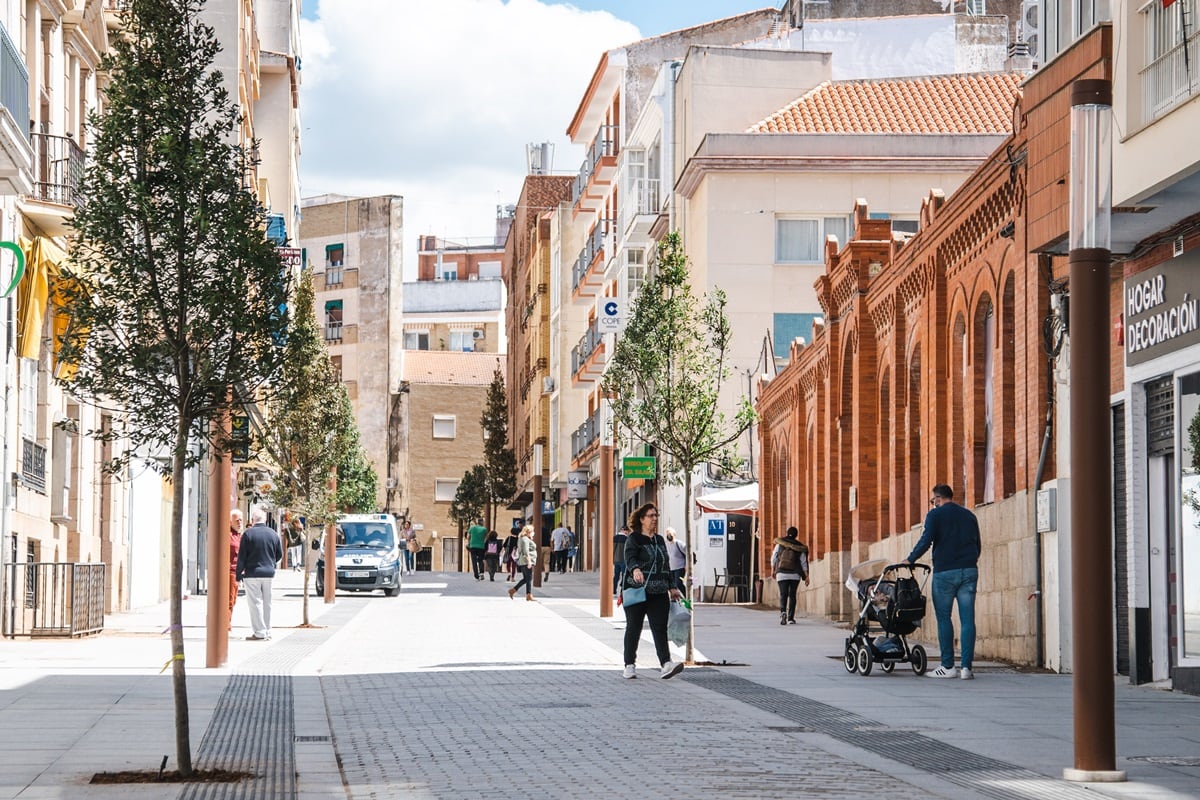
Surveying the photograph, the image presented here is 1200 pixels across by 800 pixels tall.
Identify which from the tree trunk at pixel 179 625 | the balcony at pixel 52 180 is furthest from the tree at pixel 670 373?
the tree trunk at pixel 179 625

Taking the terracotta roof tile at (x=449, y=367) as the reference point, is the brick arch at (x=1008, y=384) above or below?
below

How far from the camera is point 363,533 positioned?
44.6 meters

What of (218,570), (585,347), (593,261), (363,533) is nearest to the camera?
(218,570)

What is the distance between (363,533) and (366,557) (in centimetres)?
206

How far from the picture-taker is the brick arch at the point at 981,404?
78.4ft

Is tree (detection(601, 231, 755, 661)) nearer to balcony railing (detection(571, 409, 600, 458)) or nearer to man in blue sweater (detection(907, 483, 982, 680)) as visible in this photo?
man in blue sweater (detection(907, 483, 982, 680))

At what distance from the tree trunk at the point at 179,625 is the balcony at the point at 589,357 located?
4868 cm

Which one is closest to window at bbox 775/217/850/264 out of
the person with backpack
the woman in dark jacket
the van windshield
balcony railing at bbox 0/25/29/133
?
the van windshield

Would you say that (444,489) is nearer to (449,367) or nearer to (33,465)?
(449,367)

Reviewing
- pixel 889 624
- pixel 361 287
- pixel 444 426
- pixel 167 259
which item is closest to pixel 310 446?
pixel 889 624

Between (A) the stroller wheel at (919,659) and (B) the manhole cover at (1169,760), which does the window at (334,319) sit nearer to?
(A) the stroller wheel at (919,659)

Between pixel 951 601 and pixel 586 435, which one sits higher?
pixel 586 435

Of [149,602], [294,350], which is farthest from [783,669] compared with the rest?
[149,602]

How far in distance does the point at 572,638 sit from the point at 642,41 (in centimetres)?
3672
